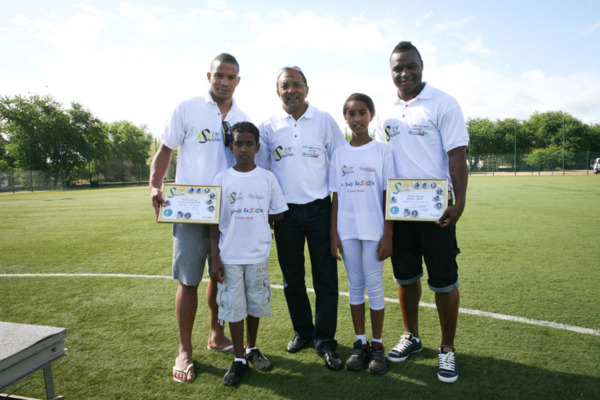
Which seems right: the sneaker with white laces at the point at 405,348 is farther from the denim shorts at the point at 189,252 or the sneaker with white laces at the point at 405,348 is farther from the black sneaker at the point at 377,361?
the denim shorts at the point at 189,252

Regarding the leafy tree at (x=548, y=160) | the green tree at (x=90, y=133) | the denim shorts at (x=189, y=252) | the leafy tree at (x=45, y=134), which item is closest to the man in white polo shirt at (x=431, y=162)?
→ the denim shorts at (x=189, y=252)

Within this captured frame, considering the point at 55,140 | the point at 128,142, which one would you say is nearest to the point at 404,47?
the point at 55,140

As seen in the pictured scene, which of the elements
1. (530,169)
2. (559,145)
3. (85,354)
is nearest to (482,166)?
(530,169)

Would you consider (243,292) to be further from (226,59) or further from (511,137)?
(511,137)

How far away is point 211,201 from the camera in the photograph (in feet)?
9.39

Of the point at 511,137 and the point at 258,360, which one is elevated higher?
the point at 511,137

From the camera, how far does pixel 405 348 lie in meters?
3.11

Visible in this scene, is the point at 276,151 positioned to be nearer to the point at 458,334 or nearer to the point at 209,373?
the point at 209,373

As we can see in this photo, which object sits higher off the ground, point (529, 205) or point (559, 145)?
point (559, 145)

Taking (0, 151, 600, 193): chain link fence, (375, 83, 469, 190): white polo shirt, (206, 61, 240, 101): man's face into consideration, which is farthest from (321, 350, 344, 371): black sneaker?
(0, 151, 600, 193): chain link fence

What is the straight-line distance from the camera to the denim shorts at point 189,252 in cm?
303

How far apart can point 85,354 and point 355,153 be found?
9.40 ft

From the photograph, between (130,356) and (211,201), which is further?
(130,356)

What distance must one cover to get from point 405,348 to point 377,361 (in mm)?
345
